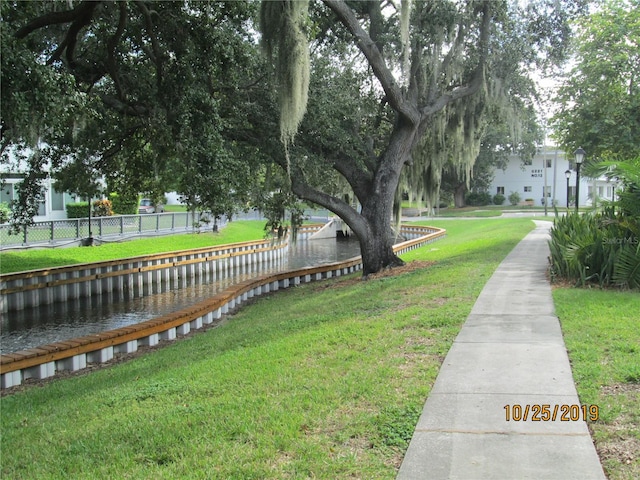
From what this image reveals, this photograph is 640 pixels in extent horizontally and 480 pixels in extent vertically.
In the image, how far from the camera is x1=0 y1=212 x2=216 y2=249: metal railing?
58.7 ft

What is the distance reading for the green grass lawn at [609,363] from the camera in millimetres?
3496

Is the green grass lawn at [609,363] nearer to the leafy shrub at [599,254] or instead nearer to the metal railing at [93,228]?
the leafy shrub at [599,254]

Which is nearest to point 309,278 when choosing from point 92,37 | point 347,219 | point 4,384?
point 347,219

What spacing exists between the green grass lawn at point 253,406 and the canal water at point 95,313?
4.62 metres

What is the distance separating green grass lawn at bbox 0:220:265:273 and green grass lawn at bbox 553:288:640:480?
1450 centimetres

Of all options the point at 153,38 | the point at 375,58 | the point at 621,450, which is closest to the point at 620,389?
the point at 621,450

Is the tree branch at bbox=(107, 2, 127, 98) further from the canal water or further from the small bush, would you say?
the small bush

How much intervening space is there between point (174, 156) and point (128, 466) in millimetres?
7660

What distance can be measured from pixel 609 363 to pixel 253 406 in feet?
10.2

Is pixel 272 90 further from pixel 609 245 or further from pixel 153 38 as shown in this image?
pixel 609 245

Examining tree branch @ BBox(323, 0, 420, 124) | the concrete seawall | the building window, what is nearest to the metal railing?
the concrete seawall

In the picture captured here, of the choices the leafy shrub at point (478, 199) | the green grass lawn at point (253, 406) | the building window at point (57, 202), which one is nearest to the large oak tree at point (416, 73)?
the green grass lawn at point (253, 406)

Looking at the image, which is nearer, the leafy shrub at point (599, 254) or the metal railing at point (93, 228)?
the leafy shrub at point (599, 254)
